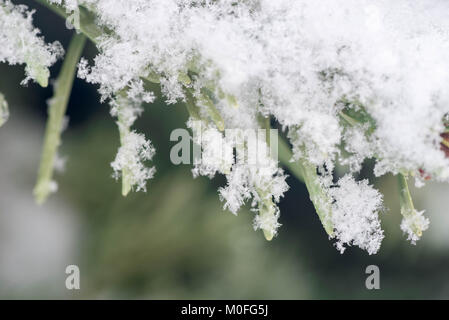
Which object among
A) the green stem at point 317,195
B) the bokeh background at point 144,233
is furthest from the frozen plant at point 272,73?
the bokeh background at point 144,233

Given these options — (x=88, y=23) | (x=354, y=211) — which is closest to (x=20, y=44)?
(x=88, y=23)

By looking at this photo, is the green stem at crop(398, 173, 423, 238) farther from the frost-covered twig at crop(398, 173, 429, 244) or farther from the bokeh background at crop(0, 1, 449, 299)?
the bokeh background at crop(0, 1, 449, 299)

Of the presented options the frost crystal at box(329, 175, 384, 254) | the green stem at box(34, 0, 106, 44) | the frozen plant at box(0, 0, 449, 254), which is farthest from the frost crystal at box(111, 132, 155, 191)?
the frost crystal at box(329, 175, 384, 254)

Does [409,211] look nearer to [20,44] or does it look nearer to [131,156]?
[131,156]

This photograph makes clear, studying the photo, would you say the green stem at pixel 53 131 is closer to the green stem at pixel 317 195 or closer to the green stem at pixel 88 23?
the green stem at pixel 88 23

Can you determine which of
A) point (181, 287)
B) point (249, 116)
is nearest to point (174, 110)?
point (249, 116)

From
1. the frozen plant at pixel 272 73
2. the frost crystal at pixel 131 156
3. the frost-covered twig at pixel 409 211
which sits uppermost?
the frozen plant at pixel 272 73

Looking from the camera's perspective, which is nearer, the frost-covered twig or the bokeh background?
the frost-covered twig
